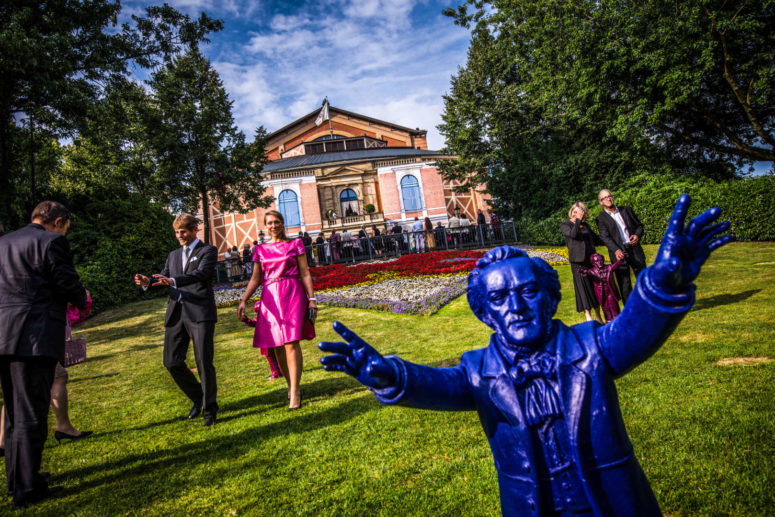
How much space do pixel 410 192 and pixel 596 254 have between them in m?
27.5

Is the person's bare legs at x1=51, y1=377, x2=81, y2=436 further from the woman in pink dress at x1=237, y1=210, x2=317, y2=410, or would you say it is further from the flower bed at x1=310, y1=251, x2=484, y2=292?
the flower bed at x1=310, y1=251, x2=484, y2=292

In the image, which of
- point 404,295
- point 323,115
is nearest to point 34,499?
point 404,295

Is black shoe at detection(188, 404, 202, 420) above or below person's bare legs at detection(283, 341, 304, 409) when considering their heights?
below

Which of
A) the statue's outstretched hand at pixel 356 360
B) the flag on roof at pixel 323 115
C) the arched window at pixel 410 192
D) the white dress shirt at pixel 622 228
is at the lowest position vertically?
the statue's outstretched hand at pixel 356 360

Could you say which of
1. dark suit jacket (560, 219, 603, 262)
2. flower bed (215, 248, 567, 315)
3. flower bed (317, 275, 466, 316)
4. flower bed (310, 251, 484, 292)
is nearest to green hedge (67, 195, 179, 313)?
flower bed (215, 248, 567, 315)

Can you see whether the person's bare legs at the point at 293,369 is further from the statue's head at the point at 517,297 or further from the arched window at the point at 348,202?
the arched window at the point at 348,202

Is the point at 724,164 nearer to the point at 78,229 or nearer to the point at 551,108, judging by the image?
the point at 551,108

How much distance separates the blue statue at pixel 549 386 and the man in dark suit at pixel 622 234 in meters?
4.76

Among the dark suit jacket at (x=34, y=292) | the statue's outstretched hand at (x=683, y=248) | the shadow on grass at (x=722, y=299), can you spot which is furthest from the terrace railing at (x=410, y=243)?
the statue's outstretched hand at (x=683, y=248)

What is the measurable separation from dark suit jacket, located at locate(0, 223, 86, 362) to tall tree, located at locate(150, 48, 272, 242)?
18045mm

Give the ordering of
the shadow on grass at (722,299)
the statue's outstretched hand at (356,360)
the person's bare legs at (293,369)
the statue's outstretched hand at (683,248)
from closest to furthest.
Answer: the statue's outstretched hand at (683,248) → the statue's outstretched hand at (356,360) → the person's bare legs at (293,369) → the shadow on grass at (722,299)

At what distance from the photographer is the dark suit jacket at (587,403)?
1168mm

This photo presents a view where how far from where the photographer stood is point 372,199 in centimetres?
3269

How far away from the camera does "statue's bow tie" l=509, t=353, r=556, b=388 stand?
1.23 m
